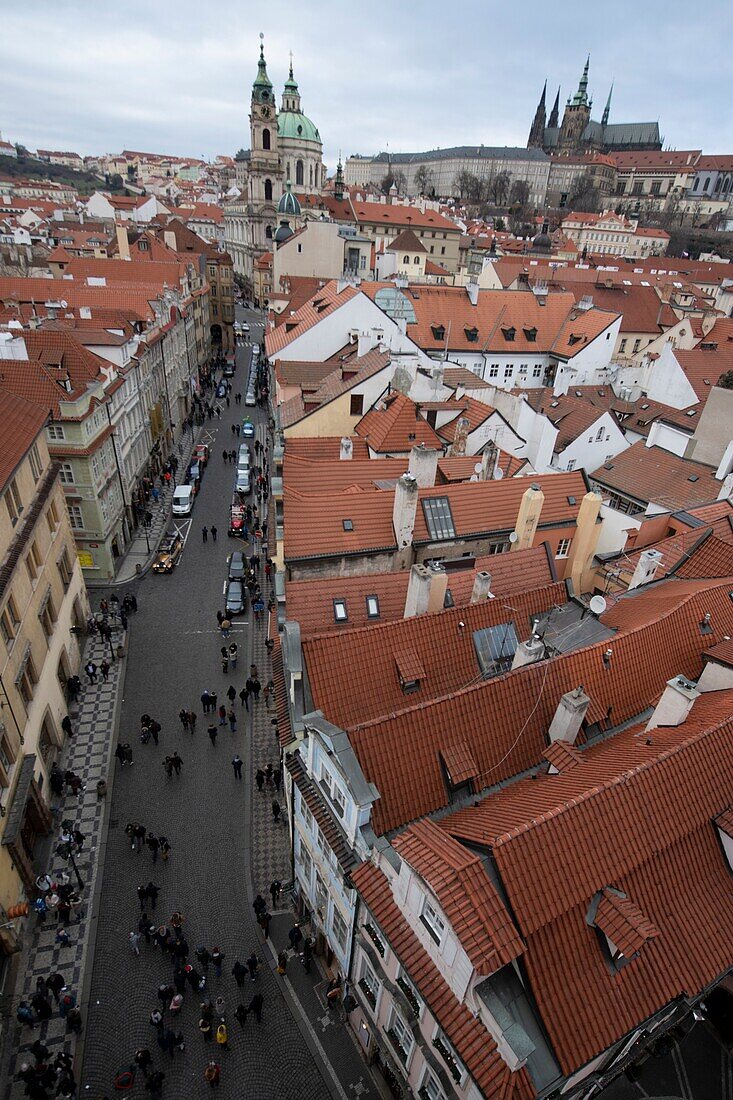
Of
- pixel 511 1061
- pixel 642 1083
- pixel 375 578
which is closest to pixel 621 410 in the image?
pixel 375 578

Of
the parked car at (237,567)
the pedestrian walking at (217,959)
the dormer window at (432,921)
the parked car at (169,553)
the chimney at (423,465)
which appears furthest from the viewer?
the parked car at (169,553)

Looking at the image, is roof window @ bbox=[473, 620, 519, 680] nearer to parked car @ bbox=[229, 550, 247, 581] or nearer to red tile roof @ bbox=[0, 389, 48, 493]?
red tile roof @ bbox=[0, 389, 48, 493]

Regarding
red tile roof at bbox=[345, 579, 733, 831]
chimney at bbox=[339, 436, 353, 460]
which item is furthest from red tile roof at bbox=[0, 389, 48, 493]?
chimney at bbox=[339, 436, 353, 460]

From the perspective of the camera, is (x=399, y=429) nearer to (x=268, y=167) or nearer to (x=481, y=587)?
(x=481, y=587)

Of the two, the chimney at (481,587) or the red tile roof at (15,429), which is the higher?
the red tile roof at (15,429)

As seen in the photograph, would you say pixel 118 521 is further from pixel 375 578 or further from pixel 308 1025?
pixel 308 1025

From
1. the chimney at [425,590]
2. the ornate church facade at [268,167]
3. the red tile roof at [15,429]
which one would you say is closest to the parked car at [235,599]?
the red tile roof at [15,429]

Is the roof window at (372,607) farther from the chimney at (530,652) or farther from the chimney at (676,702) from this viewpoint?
the chimney at (676,702)
